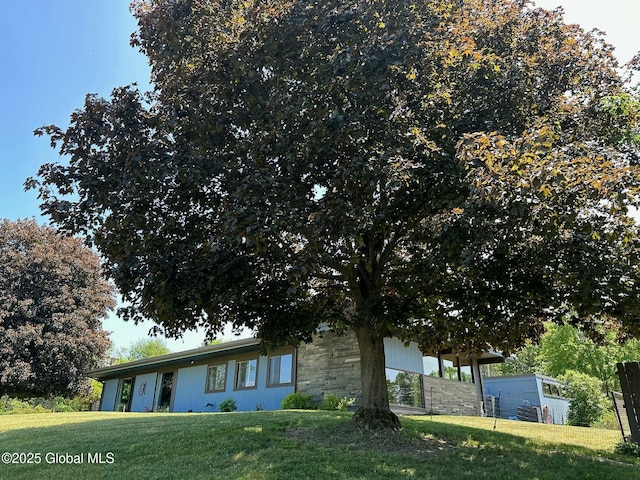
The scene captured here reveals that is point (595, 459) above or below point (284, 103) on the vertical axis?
below

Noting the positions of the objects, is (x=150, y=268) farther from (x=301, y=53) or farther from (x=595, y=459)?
(x=595, y=459)

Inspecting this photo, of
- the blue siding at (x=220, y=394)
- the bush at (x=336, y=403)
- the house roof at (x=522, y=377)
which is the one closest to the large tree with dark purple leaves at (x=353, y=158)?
the bush at (x=336, y=403)

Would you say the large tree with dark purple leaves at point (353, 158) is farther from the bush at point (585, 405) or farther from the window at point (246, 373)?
the bush at point (585, 405)

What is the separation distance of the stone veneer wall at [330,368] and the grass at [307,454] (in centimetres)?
492

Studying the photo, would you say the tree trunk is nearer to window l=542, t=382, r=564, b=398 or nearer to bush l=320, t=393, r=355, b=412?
bush l=320, t=393, r=355, b=412

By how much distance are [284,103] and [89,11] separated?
22.9ft

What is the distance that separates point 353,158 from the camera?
6297mm

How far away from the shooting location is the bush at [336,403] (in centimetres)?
1386

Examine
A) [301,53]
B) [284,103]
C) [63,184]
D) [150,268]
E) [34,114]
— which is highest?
[34,114]

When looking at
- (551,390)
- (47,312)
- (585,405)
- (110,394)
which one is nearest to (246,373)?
(47,312)

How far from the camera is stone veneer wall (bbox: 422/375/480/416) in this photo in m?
16.5

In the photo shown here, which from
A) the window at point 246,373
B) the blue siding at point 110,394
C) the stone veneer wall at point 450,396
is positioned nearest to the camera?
the stone veneer wall at point 450,396

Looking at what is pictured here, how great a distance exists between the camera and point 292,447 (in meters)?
7.24

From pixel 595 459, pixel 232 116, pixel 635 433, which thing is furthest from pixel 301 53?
pixel 635 433
